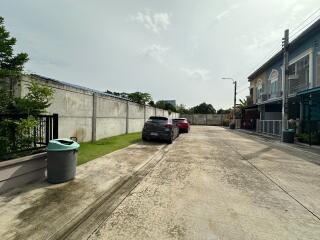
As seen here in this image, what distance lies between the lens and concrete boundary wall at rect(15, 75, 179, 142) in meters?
8.80

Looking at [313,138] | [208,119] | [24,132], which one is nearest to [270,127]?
[313,138]

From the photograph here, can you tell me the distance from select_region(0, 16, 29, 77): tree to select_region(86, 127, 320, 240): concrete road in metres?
4.45

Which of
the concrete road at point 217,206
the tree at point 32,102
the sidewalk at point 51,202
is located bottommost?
the concrete road at point 217,206

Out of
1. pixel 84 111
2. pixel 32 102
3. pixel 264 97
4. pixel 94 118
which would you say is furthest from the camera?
pixel 264 97

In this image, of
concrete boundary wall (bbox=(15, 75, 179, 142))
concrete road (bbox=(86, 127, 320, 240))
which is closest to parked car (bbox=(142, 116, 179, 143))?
concrete boundary wall (bbox=(15, 75, 179, 142))

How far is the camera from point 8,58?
19.8ft

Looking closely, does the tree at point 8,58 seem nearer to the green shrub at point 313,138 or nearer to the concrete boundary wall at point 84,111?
the concrete boundary wall at point 84,111

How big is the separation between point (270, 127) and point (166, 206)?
2244cm

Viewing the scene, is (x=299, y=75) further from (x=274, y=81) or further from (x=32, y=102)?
(x=32, y=102)

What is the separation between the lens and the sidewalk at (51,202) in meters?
3.19

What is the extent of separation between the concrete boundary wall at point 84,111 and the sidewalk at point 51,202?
3.36 m

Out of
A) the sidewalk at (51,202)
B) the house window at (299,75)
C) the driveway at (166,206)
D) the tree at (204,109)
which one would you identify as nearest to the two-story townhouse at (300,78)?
the house window at (299,75)

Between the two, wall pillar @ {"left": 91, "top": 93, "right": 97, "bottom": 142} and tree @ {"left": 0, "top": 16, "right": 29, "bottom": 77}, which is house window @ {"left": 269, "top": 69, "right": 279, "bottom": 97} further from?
tree @ {"left": 0, "top": 16, "right": 29, "bottom": 77}

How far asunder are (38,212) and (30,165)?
5.79 feet
